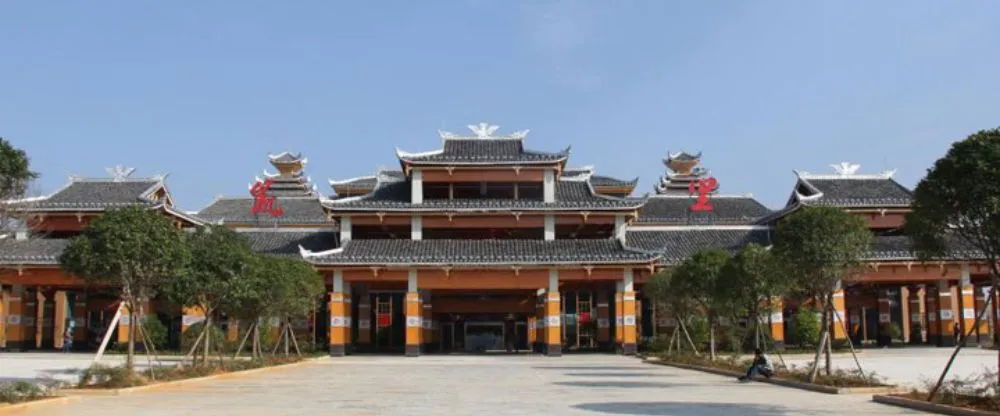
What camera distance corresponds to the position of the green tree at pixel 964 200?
14.2m

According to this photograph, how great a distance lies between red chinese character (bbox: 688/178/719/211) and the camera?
56344 millimetres

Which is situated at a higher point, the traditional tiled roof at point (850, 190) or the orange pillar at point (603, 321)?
the traditional tiled roof at point (850, 190)

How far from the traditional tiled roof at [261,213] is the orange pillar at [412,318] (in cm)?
1653

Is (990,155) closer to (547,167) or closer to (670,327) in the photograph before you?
(547,167)

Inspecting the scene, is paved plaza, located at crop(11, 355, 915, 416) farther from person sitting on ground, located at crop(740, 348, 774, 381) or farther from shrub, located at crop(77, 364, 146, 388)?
person sitting on ground, located at crop(740, 348, 774, 381)

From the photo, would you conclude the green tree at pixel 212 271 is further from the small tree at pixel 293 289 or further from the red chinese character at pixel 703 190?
the red chinese character at pixel 703 190

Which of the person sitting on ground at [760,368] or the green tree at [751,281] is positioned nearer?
the person sitting on ground at [760,368]

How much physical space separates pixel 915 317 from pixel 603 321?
2004cm

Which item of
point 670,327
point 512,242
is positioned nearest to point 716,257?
point 512,242

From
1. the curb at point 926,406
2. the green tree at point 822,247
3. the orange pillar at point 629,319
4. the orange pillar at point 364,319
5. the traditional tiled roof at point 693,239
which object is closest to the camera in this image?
the curb at point 926,406

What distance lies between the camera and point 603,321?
48.5 m

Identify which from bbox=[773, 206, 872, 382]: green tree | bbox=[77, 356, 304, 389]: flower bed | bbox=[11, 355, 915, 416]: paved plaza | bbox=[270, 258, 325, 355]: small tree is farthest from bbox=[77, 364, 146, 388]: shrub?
bbox=[773, 206, 872, 382]: green tree

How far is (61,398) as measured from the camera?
1683 cm

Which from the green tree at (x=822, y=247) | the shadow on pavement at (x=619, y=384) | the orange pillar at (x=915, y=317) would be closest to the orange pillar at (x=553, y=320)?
the shadow on pavement at (x=619, y=384)
